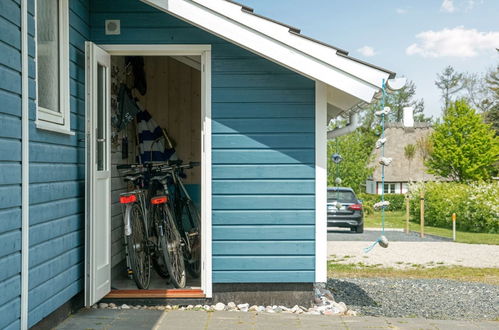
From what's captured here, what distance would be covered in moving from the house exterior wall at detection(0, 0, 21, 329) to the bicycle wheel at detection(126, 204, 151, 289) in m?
2.08

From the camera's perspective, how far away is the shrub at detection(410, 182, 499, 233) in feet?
70.3

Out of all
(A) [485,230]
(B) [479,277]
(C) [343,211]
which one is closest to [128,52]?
(B) [479,277]

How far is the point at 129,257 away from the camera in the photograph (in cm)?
618

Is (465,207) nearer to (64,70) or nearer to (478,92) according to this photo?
(64,70)

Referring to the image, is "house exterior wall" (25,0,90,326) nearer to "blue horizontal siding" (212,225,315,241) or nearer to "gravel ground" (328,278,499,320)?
"blue horizontal siding" (212,225,315,241)

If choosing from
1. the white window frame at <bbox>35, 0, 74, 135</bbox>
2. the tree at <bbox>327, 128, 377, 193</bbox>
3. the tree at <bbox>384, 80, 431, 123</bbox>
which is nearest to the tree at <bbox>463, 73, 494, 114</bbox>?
the tree at <bbox>384, 80, 431, 123</bbox>

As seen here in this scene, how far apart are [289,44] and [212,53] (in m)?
0.78

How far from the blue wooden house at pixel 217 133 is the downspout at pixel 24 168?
0.26m

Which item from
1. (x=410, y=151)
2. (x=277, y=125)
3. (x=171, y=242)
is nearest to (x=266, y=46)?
(x=277, y=125)

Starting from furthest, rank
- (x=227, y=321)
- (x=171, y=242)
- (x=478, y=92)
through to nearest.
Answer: (x=478, y=92) < (x=171, y=242) < (x=227, y=321)

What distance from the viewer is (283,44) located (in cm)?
569

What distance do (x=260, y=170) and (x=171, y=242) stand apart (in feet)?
4.28

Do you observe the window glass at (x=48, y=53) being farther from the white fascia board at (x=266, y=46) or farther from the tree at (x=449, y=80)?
the tree at (x=449, y=80)

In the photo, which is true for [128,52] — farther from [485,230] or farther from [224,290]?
[485,230]
